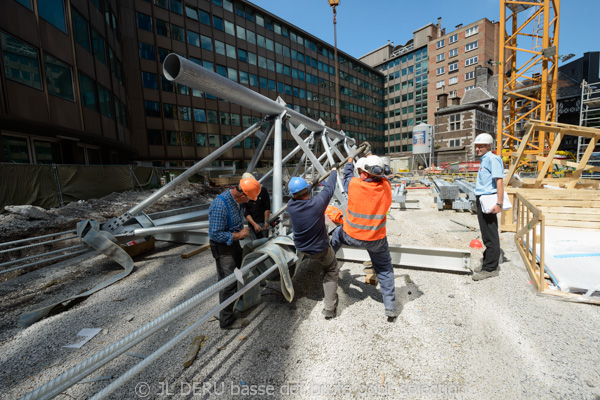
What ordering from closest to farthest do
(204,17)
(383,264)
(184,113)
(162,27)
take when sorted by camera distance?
(383,264), (162,27), (184,113), (204,17)

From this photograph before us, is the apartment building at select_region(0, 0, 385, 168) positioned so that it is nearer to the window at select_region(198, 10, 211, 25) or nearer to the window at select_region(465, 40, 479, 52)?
the window at select_region(198, 10, 211, 25)

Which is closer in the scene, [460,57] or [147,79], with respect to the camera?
[147,79]

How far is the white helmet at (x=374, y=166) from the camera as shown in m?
2.67

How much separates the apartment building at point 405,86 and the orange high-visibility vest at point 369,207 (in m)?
51.8

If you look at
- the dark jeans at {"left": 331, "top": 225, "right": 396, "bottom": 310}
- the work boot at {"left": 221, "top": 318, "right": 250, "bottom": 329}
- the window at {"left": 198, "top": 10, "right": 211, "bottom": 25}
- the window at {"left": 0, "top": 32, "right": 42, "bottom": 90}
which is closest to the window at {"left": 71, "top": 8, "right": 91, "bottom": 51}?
the window at {"left": 0, "top": 32, "right": 42, "bottom": 90}

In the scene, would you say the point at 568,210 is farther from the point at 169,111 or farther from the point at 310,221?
the point at 169,111

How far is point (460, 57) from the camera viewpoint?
4038 centimetres

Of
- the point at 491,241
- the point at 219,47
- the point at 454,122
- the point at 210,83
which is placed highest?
the point at 219,47

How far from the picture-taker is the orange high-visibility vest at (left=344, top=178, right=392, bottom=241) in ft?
9.02

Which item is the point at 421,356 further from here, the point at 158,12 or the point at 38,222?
the point at 158,12

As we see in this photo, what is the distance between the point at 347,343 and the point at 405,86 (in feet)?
197

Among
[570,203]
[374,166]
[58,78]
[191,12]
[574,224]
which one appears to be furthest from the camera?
[191,12]

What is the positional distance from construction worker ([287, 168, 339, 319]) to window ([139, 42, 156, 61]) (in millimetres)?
29843

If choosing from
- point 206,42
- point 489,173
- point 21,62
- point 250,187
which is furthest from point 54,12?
point 206,42
